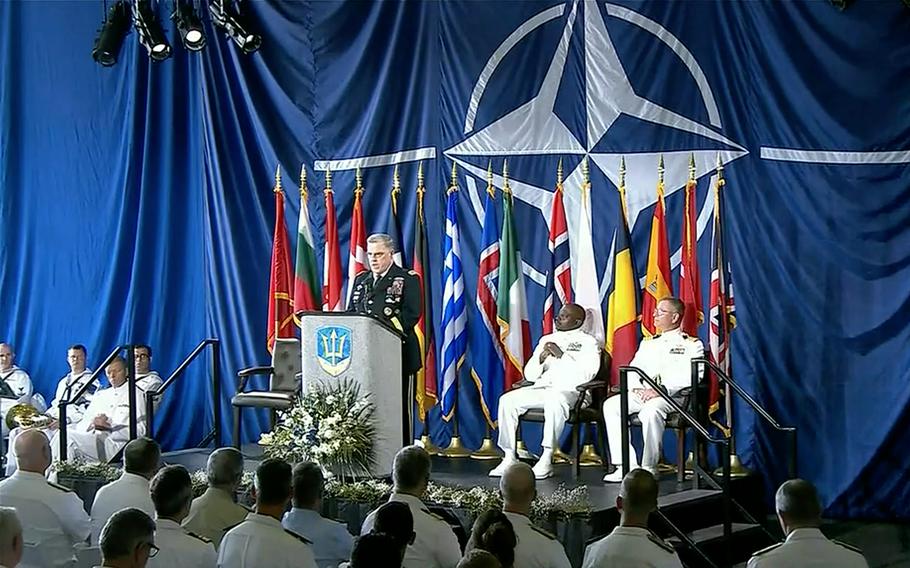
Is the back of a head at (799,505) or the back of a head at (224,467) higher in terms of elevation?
the back of a head at (224,467)

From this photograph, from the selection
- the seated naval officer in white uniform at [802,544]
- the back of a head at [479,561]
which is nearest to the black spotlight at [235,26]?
the seated naval officer in white uniform at [802,544]

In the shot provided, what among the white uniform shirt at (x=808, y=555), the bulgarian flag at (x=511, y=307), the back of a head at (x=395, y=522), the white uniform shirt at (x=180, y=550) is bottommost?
the white uniform shirt at (x=808, y=555)

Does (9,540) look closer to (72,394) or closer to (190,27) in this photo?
(72,394)

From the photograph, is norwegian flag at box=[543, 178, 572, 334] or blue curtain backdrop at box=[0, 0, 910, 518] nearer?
blue curtain backdrop at box=[0, 0, 910, 518]

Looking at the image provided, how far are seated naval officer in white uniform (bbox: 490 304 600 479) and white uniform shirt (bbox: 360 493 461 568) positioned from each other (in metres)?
3.57

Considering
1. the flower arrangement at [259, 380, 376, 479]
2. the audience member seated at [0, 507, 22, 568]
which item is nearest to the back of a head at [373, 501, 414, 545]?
the audience member seated at [0, 507, 22, 568]

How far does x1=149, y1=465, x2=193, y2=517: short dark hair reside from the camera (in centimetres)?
450

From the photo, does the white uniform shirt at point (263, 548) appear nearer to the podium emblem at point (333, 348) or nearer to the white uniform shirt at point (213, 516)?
the white uniform shirt at point (213, 516)

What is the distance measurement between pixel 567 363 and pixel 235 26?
13.7ft

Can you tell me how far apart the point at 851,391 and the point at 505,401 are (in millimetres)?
2381

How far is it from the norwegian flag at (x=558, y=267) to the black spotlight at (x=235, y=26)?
3.02 meters

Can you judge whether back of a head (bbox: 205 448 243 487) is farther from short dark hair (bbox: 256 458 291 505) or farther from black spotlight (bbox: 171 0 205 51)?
black spotlight (bbox: 171 0 205 51)

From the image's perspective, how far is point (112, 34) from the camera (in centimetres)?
1116

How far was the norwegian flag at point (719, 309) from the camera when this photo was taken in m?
8.67
